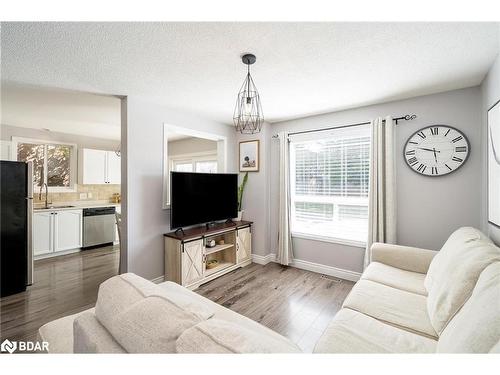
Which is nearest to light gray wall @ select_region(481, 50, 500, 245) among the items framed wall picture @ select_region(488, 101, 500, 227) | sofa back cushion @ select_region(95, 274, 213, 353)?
framed wall picture @ select_region(488, 101, 500, 227)

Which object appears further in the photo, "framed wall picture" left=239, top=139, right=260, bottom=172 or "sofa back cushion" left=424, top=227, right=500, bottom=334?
"framed wall picture" left=239, top=139, right=260, bottom=172

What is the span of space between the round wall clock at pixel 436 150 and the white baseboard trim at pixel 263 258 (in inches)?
95.1

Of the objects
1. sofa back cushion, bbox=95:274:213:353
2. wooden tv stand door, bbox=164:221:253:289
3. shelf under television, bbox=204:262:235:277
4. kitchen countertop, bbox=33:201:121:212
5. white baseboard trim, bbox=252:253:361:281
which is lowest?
white baseboard trim, bbox=252:253:361:281

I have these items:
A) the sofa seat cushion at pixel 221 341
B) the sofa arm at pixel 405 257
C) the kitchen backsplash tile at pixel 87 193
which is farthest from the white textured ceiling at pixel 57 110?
the sofa arm at pixel 405 257

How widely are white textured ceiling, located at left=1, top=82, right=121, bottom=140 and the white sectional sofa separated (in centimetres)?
250

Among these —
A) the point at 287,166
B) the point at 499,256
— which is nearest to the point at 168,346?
the point at 499,256

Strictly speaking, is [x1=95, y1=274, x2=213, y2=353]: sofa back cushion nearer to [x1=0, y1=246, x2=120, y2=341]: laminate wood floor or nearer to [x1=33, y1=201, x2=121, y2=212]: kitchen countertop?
[x1=0, y1=246, x2=120, y2=341]: laminate wood floor

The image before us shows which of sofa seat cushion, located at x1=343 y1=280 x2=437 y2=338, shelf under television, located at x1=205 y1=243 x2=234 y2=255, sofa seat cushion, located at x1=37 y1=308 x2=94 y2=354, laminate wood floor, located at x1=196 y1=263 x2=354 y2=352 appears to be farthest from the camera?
shelf under television, located at x1=205 y1=243 x2=234 y2=255

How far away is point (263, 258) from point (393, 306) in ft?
7.51

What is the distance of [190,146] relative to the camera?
208 inches

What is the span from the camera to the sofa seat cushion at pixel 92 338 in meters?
0.72

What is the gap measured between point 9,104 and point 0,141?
4.97 feet

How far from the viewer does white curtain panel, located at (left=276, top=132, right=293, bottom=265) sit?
351 centimetres

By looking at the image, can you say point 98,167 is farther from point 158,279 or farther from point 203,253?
point 203,253
